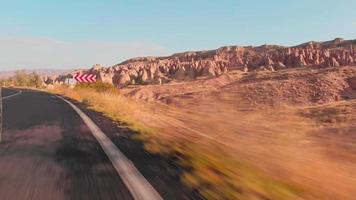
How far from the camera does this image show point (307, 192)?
5828 millimetres

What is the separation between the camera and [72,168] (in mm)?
7043

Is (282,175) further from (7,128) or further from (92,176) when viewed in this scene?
(7,128)

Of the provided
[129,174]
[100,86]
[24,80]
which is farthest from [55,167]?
[24,80]

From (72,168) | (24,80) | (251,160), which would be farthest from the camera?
(24,80)

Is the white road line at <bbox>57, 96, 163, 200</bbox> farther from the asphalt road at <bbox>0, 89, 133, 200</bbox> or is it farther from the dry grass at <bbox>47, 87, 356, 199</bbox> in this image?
the dry grass at <bbox>47, 87, 356, 199</bbox>

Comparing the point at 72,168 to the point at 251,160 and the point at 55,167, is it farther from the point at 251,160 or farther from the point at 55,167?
the point at 251,160

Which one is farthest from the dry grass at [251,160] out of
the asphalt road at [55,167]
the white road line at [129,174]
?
the asphalt road at [55,167]

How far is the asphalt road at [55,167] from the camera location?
557 centimetres

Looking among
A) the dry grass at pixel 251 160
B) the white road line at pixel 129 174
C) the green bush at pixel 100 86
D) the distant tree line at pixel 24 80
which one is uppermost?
the white road line at pixel 129 174

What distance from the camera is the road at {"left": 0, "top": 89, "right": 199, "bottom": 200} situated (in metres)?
5.56

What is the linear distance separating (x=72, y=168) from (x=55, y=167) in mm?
291

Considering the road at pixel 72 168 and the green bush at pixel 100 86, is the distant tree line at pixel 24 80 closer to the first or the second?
the green bush at pixel 100 86

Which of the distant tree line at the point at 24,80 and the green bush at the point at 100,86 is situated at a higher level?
the green bush at the point at 100,86

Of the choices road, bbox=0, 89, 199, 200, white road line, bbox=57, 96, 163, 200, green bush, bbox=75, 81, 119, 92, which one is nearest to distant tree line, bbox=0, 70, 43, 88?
green bush, bbox=75, 81, 119, 92
